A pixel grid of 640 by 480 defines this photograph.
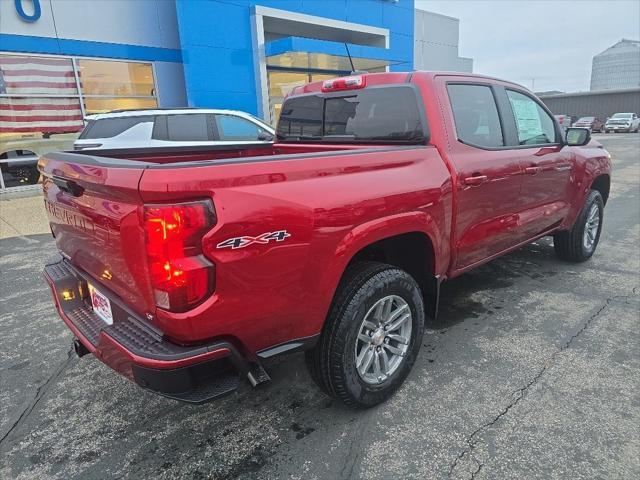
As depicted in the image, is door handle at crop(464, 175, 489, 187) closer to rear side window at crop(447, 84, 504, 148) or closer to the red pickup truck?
the red pickup truck

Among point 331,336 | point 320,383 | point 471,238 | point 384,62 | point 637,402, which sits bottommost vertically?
point 637,402

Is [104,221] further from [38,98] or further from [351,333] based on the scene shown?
[38,98]

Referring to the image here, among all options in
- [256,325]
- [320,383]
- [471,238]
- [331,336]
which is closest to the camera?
[256,325]

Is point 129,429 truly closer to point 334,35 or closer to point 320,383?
point 320,383

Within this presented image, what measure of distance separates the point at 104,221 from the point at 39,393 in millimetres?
1695

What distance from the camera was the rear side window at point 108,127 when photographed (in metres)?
7.11

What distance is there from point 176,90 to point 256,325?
40.7 feet

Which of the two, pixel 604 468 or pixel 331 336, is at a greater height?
pixel 331 336

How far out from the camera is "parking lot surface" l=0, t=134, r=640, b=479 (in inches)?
89.5

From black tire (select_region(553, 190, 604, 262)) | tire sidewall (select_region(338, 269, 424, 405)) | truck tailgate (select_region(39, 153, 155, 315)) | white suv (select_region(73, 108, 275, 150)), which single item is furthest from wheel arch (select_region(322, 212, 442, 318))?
white suv (select_region(73, 108, 275, 150))

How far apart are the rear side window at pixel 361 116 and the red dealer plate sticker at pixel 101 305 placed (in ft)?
6.70

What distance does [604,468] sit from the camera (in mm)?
2186

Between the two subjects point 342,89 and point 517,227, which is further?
point 517,227

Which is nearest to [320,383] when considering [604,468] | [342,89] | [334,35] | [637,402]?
[604,468]
